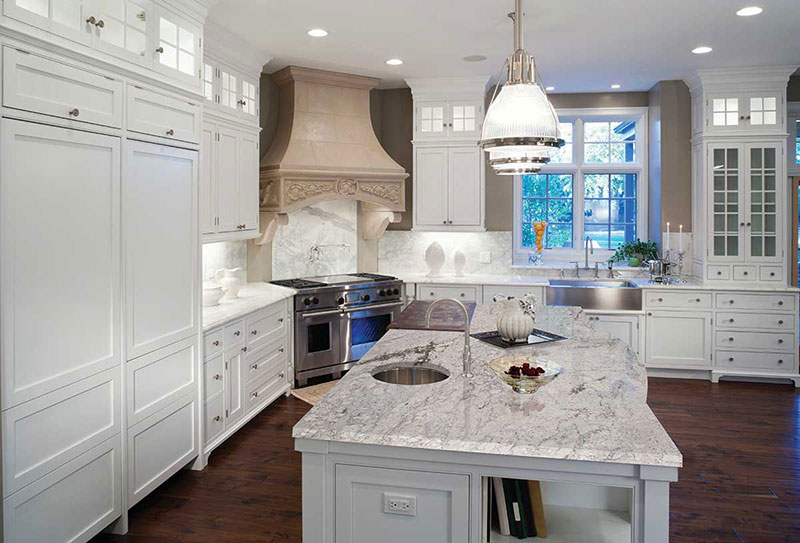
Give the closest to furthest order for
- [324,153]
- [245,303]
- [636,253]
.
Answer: [245,303], [324,153], [636,253]

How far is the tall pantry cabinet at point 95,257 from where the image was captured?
2293 mm

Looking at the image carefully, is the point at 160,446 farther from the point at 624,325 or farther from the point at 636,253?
the point at 636,253

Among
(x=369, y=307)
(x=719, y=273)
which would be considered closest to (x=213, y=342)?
(x=369, y=307)

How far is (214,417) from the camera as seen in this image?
3932mm

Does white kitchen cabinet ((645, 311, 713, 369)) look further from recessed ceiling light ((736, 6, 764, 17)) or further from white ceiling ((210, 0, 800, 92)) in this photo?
recessed ceiling light ((736, 6, 764, 17))

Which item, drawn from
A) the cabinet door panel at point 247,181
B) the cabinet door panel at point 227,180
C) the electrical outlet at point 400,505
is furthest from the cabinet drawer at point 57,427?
the cabinet door panel at point 247,181

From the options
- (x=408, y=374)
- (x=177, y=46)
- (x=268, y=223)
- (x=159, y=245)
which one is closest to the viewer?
(x=408, y=374)

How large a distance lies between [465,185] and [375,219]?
99 cm

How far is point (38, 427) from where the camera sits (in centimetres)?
240

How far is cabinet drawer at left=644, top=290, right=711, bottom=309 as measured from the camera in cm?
576

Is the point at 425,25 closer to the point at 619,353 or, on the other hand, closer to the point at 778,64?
the point at 619,353

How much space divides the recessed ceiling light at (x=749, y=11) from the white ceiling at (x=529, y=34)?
1.7 inches

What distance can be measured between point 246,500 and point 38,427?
4.24ft

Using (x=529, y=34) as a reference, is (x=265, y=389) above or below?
below
